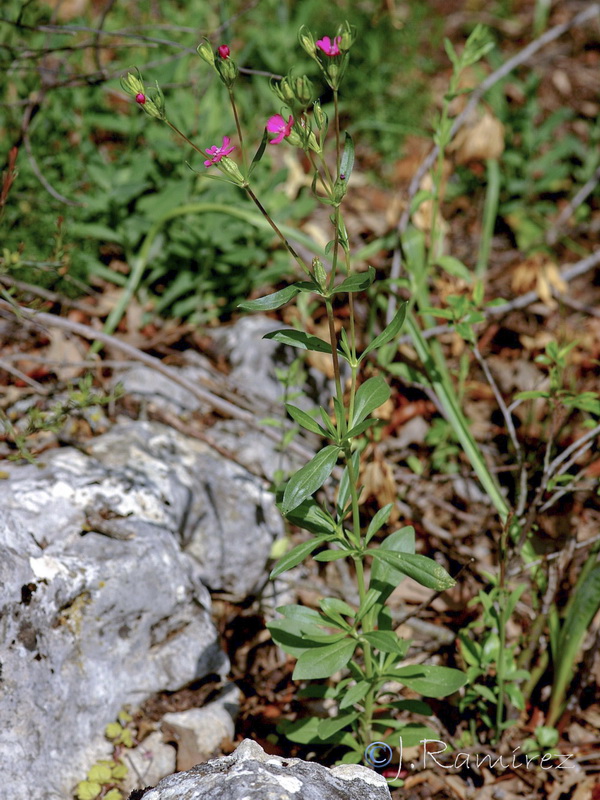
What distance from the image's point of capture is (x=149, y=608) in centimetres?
224

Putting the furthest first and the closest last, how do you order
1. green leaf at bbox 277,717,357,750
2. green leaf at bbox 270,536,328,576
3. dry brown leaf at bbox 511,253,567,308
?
dry brown leaf at bbox 511,253,567,308 → green leaf at bbox 277,717,357,750 → green leaf at bbox 270,536,328,576

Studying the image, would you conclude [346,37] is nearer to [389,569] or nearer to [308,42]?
[308,42]

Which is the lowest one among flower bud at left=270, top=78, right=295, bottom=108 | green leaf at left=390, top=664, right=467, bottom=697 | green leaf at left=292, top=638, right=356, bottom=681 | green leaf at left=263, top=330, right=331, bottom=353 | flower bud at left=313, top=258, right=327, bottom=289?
green leaf at left=390, top=664, right=467, bottom=697

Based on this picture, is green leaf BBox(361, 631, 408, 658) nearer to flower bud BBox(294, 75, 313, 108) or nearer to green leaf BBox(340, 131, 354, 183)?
green leaf BBox(340, 131, 354, 183)

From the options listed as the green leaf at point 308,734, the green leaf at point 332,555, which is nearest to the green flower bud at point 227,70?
the green leaf at point 332,555

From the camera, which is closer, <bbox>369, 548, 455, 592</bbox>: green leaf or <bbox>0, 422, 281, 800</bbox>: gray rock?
<bbox>369, 548, 455, 592</bbox>: green leaf

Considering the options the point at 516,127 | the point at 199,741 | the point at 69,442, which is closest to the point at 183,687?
the point at 199,741

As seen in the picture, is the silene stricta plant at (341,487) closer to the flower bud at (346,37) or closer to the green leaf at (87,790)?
the flower bud at (346,37)

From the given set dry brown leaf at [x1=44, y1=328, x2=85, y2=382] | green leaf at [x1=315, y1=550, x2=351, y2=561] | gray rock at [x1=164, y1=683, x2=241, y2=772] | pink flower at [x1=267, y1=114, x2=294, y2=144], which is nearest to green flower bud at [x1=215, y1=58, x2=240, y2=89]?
pink flower at [x1=267, y1=114, x2=294, y2=144]

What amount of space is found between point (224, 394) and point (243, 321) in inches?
18.7

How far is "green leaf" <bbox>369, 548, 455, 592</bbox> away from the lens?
5.67 ft

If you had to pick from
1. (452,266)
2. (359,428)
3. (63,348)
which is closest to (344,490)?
(359,428)

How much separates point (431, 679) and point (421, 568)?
45 centimetres

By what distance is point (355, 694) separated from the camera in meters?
1.87
